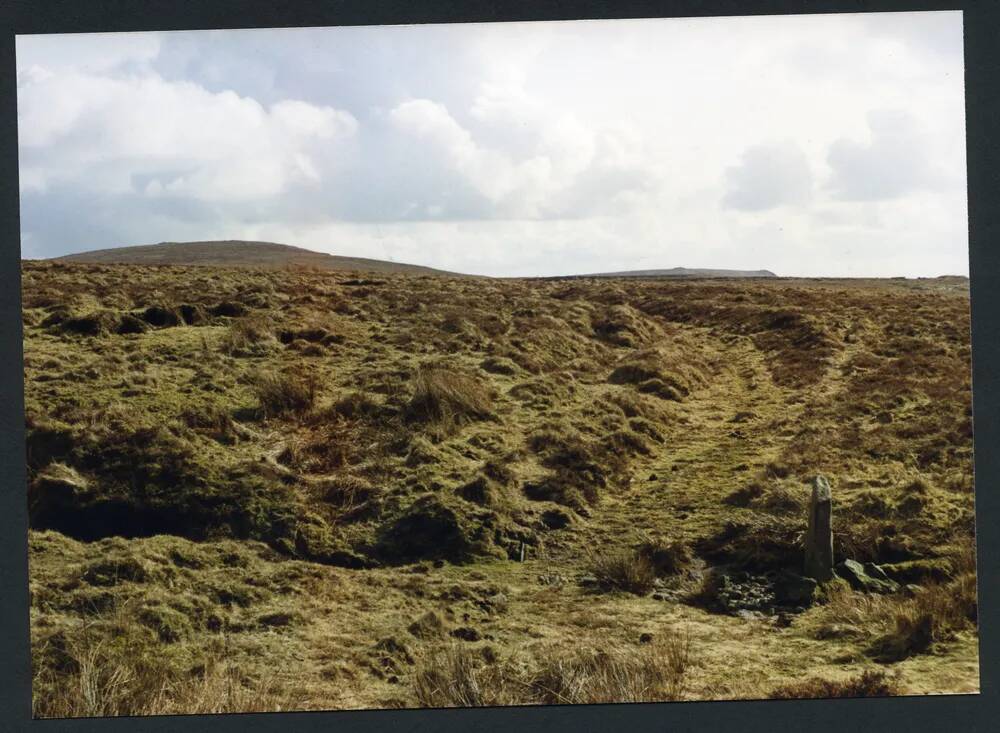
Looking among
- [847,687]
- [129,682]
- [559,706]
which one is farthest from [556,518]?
[129,682]

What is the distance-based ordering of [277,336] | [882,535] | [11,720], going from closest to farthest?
[11,720], [882,535], [277,336]

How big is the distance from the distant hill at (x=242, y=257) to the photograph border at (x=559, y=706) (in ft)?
18.9

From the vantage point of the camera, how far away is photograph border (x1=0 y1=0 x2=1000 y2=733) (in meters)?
5.82

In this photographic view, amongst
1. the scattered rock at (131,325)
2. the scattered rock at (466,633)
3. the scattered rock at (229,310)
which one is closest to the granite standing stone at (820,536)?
the scattered rock at (466,633)

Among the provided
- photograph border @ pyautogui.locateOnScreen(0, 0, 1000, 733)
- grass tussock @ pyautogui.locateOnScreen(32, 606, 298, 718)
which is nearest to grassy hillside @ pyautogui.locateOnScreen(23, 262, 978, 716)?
grass tussock @ pyautogui.locateOnScreen(32, 606, 298, 718)

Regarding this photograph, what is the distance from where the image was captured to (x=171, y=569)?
24.0ft

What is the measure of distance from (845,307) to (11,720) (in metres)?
18.3

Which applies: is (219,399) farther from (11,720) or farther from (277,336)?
(11,720)

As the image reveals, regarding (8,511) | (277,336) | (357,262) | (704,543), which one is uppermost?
(357,262)

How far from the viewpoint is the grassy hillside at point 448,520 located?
6539 millimetres

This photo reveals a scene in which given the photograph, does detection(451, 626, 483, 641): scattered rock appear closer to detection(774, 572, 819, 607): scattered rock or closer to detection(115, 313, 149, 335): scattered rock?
detection(774, 572, 819, 607): scattered rock

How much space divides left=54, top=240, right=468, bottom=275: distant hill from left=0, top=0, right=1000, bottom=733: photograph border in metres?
5.75

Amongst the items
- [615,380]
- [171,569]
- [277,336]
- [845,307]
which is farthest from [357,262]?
[845,307]

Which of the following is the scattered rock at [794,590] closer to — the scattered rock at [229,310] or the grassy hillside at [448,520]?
the grassy hillside at [448,520]
